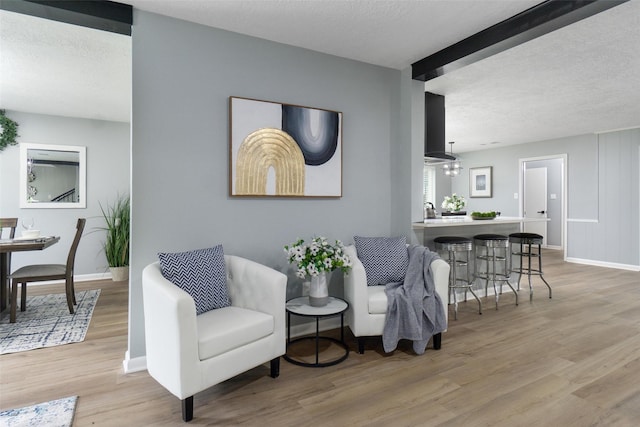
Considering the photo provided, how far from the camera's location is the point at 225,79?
2.86 meters

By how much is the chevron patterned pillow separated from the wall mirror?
12.9 feet

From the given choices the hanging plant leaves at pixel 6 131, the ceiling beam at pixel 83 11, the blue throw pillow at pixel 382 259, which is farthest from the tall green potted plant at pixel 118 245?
the blue throw pillow at pixel 382 259

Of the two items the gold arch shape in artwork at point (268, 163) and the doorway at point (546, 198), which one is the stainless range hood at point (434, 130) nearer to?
the gold arch shape in artwork at point (268, 163)

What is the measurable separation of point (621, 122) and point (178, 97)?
678 centimetres

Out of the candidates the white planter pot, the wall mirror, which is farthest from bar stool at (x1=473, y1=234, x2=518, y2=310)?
the wall mirror

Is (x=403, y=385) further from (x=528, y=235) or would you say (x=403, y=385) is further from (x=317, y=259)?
(x=528, y=235)

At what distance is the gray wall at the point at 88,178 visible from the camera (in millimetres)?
4918

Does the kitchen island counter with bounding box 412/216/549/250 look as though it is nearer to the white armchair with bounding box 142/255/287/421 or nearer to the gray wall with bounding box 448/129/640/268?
the white armchair with bounding box 142/255/287/421

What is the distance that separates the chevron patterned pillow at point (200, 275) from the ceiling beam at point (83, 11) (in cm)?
166

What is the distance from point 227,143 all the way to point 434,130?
8.80ft

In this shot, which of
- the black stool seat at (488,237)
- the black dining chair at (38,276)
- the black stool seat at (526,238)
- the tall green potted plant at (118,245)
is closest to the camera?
the black dining chair at (38,276)

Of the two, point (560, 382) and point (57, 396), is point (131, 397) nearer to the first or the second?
point (57, 396)

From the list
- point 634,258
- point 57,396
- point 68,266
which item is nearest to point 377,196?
point 57,396

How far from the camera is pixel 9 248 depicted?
10.5 ft
